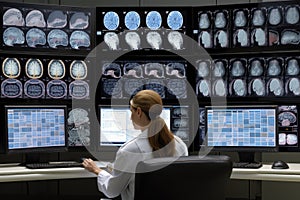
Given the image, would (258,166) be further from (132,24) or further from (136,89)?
(132,24)

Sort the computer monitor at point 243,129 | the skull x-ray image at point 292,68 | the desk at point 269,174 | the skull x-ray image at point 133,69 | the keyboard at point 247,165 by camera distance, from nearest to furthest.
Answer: the desk at point 269,174 < the keyboard at point 247,165 < the computer monitor at point 243,129 < the skull x-ray image at point 292,68 < the skull x-ray image at point 133,69

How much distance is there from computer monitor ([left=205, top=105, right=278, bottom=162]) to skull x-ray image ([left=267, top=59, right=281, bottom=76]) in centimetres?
29

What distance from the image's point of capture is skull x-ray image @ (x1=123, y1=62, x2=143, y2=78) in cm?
351

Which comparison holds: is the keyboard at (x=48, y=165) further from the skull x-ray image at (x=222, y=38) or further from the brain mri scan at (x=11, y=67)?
the skull x-ray image at (x=222, y=38)

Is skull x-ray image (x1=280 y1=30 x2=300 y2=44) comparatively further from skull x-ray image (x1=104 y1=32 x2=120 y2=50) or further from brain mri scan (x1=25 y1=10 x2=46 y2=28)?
brain mri scan (x1=25 y1=10 x2=46 y2=28)

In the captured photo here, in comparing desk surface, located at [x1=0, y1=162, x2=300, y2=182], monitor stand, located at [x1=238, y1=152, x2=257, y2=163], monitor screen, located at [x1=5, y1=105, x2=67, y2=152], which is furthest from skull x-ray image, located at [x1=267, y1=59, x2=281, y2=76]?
monitor screen, located at [x1=5, y1=105, x2=67, y2=152]

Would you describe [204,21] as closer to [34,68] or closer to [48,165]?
[34,68]

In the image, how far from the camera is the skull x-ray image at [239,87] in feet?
11.2

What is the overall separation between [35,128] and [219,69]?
1.39 metres

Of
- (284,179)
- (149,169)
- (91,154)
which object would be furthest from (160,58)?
(149,169)

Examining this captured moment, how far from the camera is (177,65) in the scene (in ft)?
11.5

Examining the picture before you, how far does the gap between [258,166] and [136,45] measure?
A: 4.11 feet

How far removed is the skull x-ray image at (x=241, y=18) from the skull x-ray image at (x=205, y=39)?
0.74ft

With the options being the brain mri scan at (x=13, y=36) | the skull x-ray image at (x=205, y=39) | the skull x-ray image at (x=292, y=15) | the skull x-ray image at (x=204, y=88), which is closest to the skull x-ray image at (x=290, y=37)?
the skull x-ray image at (x=292, y=15)
